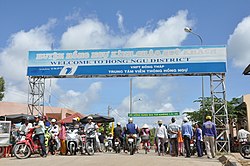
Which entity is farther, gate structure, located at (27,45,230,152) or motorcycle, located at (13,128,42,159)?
gate structure, located at (27,45,230,152)

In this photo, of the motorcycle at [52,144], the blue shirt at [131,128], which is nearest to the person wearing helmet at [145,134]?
the blue shirt at [131,128]

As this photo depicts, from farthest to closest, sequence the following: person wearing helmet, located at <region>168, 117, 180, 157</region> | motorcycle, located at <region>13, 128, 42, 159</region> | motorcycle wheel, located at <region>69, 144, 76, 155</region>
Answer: person wearing helmet, located at <region>168, 117, 180, 157</region> → motorcycle wheel, located at <region>69, 144, 76, 155</region> → motorcycle, located at <region>13, 128, 42, 159</region>

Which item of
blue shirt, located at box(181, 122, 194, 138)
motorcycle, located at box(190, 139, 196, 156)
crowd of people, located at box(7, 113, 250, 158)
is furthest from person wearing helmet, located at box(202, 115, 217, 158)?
motorcycle, located at box(190, 139, 196, 156)

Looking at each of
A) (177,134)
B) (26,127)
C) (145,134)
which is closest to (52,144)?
(26,127)

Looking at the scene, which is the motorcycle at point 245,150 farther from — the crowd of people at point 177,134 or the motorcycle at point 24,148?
the motorcycle at point 24,148

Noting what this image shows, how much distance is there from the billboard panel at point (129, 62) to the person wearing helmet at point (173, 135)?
17.9ft

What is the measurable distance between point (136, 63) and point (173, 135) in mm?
6355

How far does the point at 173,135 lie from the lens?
46.4ft

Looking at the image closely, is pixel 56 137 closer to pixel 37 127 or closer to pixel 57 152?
pixel 57 152

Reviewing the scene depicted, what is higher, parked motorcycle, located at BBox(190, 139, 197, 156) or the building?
the building

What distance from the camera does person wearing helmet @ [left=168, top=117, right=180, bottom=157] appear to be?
46.2ft

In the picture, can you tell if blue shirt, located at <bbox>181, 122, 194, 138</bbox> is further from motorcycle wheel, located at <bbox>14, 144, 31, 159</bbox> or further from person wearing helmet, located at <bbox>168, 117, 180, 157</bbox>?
motorcycle wheel, located at <bbox>14, 144, 31, 159</bbox>

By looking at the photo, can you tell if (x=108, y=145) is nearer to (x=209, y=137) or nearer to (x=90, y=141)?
(x=90, y=141)

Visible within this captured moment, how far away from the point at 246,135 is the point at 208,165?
210 inches
